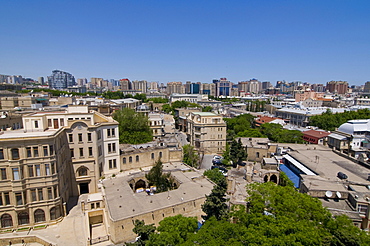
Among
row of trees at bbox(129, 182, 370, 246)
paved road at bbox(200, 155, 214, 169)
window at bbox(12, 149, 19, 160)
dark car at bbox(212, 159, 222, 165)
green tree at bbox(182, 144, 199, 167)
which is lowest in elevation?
paved road at bbox(200, 155, 214, 169)

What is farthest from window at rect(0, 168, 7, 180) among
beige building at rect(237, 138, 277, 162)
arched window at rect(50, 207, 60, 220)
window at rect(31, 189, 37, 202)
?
beige building at rect(237, 138, 277, 162)

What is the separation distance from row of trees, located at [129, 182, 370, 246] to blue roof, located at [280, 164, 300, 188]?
44.7ft

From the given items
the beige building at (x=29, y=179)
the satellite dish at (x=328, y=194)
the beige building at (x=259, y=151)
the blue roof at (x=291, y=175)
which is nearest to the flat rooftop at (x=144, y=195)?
the beige building at (x=29, y=179)

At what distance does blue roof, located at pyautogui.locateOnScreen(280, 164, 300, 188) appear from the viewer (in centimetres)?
3161

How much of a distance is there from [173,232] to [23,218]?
1774 cm

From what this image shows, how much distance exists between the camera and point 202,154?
170 feet

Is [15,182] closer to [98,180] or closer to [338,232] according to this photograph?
[98,180]

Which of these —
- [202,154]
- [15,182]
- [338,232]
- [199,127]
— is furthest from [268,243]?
[199,127]

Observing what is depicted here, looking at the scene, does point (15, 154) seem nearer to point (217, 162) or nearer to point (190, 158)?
point (190, 158)

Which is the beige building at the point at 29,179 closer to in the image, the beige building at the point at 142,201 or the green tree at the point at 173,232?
the beige building at the point at 142,201

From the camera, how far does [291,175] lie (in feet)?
111

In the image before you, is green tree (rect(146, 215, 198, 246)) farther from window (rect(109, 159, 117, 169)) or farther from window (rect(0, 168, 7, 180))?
window (rect(109, 159, 117, 169))

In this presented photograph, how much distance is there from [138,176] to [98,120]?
407 inches

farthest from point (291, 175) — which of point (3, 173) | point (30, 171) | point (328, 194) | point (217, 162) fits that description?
point (3, 173)
